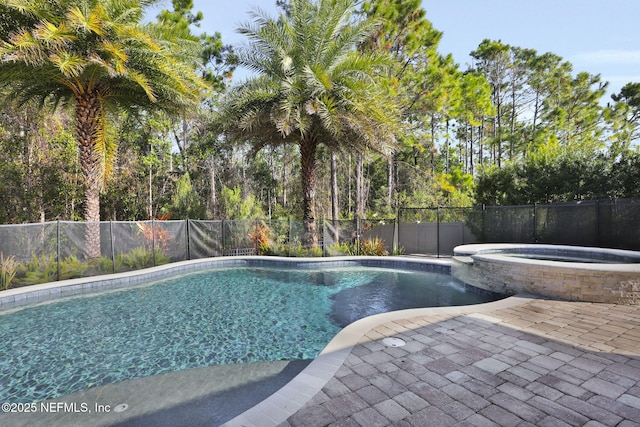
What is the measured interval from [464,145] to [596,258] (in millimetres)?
24038

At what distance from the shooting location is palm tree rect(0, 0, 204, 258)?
709 centimetres

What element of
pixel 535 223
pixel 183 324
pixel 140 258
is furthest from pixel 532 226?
pixel 140 258

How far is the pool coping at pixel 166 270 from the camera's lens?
262 inches

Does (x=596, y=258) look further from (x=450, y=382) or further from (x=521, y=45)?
(x=521, y=45)

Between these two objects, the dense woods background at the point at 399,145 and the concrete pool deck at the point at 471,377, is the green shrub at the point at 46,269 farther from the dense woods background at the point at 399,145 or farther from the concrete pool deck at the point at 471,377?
the concrete pool deck at the point at 471,377

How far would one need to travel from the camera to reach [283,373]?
351cm

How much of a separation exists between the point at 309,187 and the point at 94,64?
6.82 metres

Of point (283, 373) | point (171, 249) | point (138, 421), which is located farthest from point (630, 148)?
point (171, 249)

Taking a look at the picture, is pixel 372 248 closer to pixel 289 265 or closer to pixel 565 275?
pixel 289 265

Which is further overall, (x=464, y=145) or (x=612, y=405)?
(x=464, y=145)

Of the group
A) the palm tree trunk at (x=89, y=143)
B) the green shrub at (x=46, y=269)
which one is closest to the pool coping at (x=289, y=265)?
the green shrub at (x=46, y=269)

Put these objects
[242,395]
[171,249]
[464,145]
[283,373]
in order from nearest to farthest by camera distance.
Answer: [242,395] < [283,373] < [171,249] < [464,145]

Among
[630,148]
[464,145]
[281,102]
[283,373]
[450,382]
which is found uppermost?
[464,145]

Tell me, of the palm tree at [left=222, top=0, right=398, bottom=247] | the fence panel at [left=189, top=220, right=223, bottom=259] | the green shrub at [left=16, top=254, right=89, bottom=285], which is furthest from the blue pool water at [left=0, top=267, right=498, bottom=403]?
the palm tree at [left=222, top=0, right=398, bottom=247]
